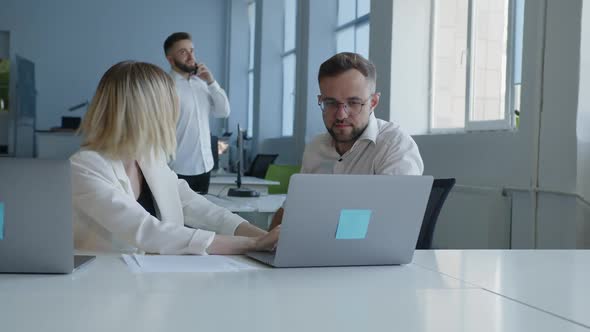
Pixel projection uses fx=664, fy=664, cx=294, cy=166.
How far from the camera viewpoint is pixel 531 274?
154cm

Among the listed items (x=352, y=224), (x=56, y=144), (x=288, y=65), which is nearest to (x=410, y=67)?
(x=352, y=224)

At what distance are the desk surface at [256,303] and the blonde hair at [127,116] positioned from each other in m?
0.49

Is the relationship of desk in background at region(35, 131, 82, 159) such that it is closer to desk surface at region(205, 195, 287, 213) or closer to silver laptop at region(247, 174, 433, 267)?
desk surface at region(205, 195, 287, 213)

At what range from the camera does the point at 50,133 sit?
778cm

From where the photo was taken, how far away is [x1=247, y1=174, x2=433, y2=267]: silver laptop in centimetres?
143

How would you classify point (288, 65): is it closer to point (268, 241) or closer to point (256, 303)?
point (268, 241)

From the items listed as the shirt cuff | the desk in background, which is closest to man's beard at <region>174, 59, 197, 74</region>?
the shirt cuff

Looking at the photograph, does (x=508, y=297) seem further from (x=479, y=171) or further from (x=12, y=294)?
(x=479, y=171)

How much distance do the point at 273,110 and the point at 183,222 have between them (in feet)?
23.2

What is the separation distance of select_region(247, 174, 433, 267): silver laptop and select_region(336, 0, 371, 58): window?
5075mm

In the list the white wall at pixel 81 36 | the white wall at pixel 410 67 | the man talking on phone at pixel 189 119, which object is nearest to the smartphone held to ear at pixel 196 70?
the man talking on phone at pixel 189 119

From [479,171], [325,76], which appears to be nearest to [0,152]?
[479,171]

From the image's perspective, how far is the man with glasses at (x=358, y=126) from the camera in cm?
237

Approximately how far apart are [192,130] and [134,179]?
255cm
